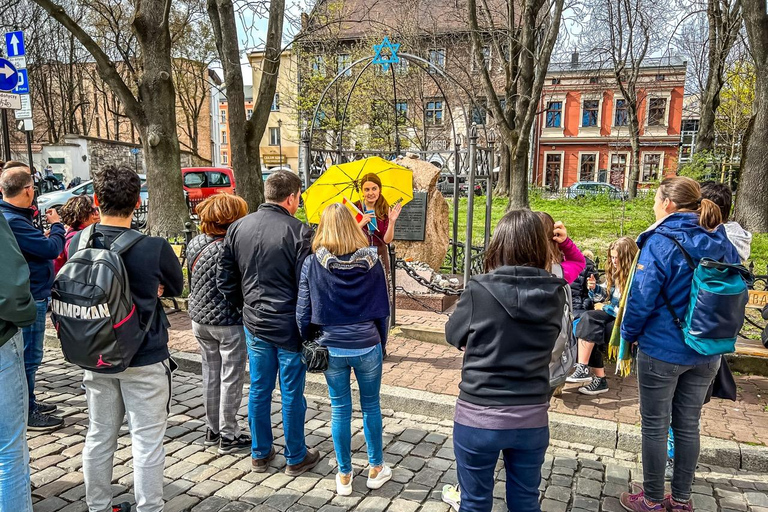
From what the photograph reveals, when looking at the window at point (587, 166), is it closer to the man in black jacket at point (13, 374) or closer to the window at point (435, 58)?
the window at point (435, 58)

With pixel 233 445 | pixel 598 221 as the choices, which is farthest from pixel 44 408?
pixel 598 221

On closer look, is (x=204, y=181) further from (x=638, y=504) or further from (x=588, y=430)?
(x=638, y=504)

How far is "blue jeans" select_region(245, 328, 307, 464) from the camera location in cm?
356

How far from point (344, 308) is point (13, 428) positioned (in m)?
1.70

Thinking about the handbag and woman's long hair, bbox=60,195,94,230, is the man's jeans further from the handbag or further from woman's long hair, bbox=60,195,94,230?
woman's long hair, bbox=60,195,94,230

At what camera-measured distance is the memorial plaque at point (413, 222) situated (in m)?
9.13

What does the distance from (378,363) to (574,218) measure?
1463 centimetres

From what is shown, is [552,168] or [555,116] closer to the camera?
[555,116]

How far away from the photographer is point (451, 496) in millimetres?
3381

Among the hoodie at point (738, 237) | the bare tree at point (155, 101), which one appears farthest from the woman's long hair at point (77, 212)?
the bare tree at point (155, 101)

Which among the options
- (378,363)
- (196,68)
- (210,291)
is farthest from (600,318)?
(196,68)

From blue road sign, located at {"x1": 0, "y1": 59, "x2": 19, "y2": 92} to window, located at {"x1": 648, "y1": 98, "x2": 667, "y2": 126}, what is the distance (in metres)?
42.1

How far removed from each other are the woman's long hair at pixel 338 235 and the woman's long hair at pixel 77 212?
2.27 meters

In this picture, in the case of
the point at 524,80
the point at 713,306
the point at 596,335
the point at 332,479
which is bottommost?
the point at 332,479
